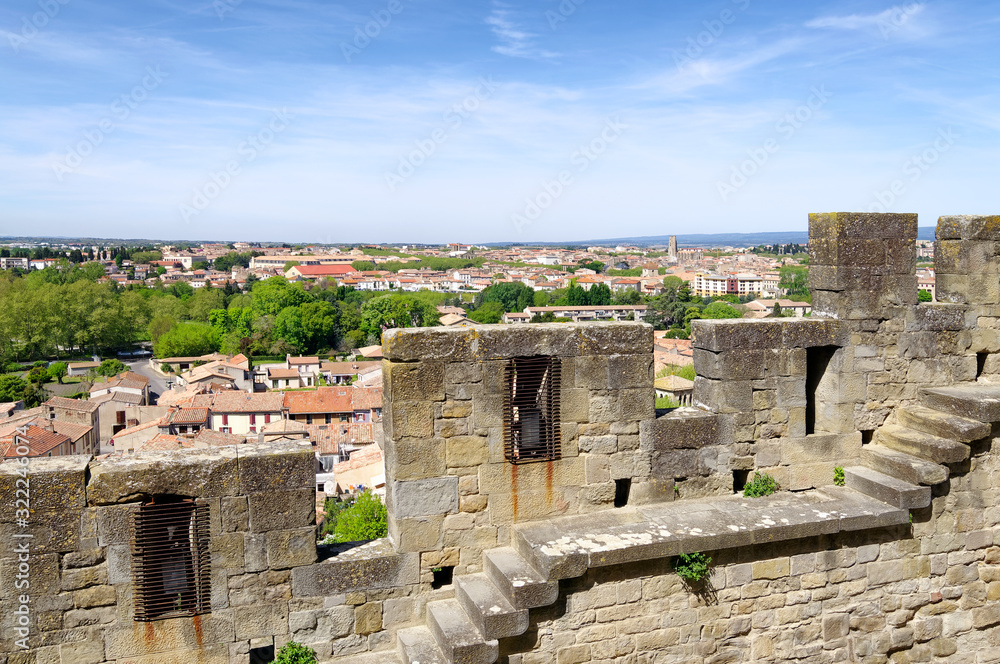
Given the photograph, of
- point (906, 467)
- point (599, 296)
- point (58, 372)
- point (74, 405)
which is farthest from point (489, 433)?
point (599, 296)

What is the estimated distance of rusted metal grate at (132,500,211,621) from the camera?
15.4 ft

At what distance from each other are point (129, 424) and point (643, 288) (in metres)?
118

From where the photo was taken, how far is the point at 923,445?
6.25 m

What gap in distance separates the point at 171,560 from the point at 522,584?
→ 2.26 metres

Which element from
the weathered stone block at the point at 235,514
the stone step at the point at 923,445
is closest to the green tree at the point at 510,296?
the stone step at the point at 923,445

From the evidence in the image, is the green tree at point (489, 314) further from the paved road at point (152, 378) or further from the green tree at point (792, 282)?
the green tree at point (792, 282)

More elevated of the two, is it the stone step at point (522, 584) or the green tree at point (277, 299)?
the stone step at point (522, 584)

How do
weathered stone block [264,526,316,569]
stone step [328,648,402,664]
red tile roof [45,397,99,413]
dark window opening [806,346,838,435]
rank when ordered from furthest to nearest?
red tile roof [45,397,99,413] < dark window opening [806,346,838,435] < stone step [328,648,402,664] < weathered stone block [264,526,316,569]

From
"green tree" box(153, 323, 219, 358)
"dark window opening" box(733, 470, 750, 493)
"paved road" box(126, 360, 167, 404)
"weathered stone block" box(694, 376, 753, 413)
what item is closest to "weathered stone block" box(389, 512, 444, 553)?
"weathered stone block" box(694, 376, 753, 413)

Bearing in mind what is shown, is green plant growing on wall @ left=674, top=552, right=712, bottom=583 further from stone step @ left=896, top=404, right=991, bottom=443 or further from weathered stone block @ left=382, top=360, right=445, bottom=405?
stone step @ left=896, top=404, right=991, bottom=443

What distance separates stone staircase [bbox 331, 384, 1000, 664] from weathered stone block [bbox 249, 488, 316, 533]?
1.07 metres

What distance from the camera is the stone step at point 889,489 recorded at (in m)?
6.01

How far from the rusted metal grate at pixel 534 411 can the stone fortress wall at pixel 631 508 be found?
41mm

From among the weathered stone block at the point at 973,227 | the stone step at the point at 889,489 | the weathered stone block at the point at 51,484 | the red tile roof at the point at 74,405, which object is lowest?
the red tile roof at the point at 74,405
